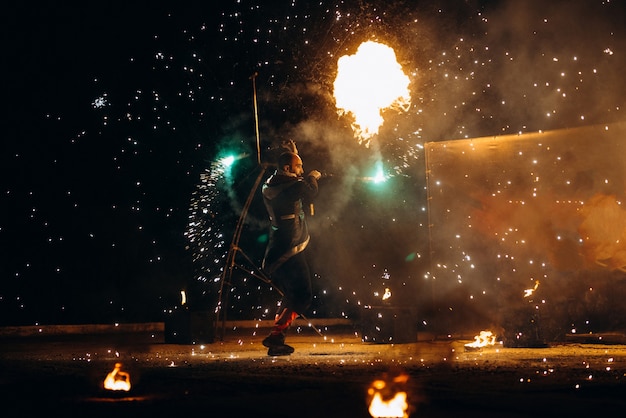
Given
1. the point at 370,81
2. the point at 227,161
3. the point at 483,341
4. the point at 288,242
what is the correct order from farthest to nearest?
the point at 227,161 < the point at 370,81 < the point at 483,341 < the point at 288,242

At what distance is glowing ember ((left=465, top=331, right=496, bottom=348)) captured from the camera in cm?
962

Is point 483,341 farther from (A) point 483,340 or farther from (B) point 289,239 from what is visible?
(B) point 289,239

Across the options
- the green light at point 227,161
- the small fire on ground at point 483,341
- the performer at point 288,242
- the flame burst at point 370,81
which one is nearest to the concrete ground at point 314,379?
the small fire on ground at point 483,341

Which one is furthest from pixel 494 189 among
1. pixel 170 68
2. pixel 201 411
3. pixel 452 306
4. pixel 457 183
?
pixel 201 411

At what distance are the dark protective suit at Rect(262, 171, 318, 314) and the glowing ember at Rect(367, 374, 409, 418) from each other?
9.93 ft

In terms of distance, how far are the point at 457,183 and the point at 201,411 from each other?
858 cm

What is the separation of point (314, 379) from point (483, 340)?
425 cm

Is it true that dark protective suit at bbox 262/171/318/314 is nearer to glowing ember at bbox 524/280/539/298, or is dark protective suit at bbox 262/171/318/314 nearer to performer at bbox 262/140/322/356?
performer at bbox 262/140/322/356

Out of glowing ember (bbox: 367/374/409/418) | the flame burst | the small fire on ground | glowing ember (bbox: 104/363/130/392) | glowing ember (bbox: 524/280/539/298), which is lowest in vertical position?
glowing ember (bbox: 367/374/409/418)

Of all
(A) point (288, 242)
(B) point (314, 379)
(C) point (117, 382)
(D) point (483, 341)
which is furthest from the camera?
(D) point (483, 341)

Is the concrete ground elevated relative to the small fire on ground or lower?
lower

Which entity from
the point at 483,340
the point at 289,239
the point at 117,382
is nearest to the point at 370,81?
the point at 289,239

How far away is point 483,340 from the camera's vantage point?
9.93 metres

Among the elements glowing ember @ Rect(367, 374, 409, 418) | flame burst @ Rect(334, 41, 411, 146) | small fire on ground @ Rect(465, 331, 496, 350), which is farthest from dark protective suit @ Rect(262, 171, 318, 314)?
glowing ember @ Rect(367, 374, 409, 418)
